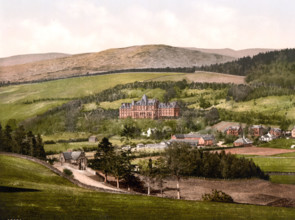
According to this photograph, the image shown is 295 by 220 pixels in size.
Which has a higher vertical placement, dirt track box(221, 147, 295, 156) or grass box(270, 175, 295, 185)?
dirt track box(221, 147, 295, 156)

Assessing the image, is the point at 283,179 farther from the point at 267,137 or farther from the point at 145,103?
the point at 145,103

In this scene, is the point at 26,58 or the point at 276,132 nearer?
the point at 276,132

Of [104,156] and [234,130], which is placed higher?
[234,130]

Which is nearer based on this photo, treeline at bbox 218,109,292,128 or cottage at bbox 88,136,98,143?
treeline at bbox 218,109,292,128

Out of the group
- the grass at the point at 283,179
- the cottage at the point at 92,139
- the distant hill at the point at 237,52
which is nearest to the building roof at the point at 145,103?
the cottage at the point at 92,139

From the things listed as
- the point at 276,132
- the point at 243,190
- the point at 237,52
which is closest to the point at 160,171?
the point at 243,190

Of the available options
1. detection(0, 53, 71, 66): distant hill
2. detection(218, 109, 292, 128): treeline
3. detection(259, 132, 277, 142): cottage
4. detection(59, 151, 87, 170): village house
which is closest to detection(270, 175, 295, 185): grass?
detection(259, 132, 277, 142): cottage

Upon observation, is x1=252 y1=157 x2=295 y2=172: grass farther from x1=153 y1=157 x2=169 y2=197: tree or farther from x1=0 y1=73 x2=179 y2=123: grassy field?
x1=0 y1=73 x2=179 y2=123: grassy field

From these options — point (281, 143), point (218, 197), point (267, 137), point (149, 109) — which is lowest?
point (218, 197)
